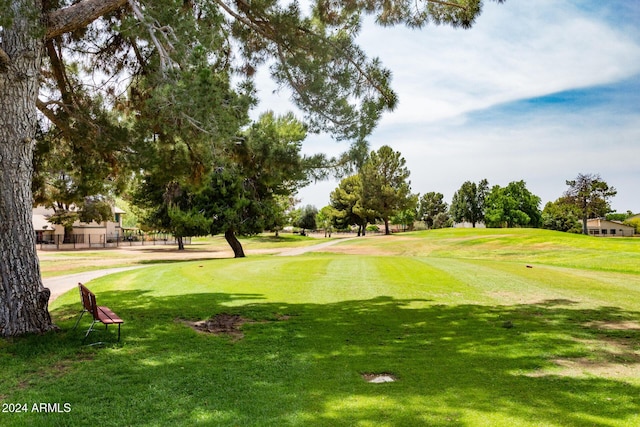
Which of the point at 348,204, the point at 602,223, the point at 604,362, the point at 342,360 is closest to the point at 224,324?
the point at 342,360

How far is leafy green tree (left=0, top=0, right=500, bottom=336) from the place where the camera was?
7.21m

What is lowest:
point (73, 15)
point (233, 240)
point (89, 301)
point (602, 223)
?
point (602, 223)

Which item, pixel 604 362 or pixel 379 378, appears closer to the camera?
pixel 379 378

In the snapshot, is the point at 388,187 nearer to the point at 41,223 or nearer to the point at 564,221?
the point at 564,221

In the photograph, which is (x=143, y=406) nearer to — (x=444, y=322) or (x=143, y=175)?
(x=444, y=322)

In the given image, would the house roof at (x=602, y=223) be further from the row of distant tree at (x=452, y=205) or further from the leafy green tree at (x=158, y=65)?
the leafy green tree at (x=158, y=65)

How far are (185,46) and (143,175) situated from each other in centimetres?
659

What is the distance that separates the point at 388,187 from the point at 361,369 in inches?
2340

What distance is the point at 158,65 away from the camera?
371 inches

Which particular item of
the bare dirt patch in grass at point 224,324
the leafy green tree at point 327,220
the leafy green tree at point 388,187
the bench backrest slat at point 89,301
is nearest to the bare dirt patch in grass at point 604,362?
the bare dirt patch in grass at point 224,324

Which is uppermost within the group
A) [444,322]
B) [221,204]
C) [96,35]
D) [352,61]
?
[96,35]

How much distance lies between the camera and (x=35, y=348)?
6.69 meters

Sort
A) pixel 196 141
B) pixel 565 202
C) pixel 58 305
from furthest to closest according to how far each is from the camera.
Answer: pixel 565 202 → pixel 58 305 → pixel 196 141

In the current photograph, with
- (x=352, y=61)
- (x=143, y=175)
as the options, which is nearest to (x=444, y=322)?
(x=352, y=61)
